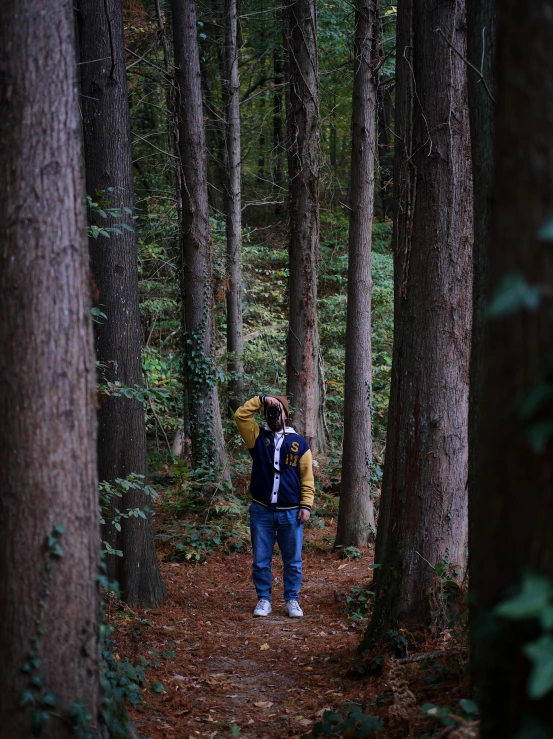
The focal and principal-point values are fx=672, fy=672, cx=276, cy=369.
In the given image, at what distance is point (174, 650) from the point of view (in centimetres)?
619

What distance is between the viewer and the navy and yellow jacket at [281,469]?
7504mm

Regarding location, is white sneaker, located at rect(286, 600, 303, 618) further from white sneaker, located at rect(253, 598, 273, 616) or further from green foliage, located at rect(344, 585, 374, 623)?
green foliage, located at rect(344, 585, 374, 623)

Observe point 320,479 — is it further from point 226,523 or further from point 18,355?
point 18,355

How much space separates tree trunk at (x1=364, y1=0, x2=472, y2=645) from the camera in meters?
4.99

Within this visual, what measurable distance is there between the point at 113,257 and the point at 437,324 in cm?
357

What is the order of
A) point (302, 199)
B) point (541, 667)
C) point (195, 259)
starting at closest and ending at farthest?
point (541, 667) → point (302, 199) → point (195, 259)

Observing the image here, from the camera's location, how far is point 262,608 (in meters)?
7.54

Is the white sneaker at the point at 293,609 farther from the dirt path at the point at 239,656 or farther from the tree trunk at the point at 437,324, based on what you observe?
the tree trunk at the point at 437,324

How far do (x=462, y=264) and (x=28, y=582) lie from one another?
3.66 metres

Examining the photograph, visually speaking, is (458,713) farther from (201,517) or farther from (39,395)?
(201,517)

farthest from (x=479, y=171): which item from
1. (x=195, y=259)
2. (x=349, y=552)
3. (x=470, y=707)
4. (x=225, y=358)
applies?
(x=225, y=358)

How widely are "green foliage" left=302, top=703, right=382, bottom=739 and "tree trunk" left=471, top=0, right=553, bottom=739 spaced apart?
2.18m

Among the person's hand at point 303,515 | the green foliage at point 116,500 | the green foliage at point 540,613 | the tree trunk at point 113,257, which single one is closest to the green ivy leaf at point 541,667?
the green foliage at point 540,613

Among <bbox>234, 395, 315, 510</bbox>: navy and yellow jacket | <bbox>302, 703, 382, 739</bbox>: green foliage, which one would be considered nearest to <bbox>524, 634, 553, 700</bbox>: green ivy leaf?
<bbox>302, 703, 382, 739</bbox>: green foliage
